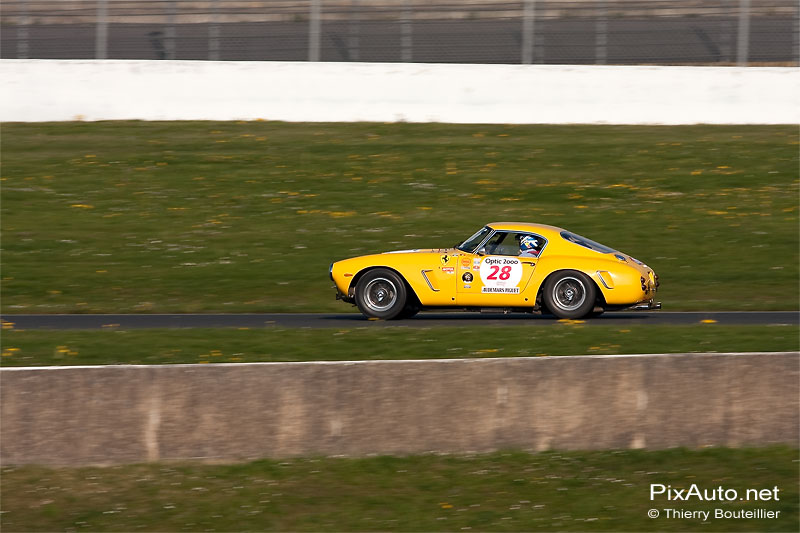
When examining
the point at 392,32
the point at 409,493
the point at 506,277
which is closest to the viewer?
the point at 409,493

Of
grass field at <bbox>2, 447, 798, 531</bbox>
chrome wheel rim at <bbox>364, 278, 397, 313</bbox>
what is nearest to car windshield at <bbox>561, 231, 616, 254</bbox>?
chrome wheel rim at <bbox>364, 278, 397, 313</bbox>

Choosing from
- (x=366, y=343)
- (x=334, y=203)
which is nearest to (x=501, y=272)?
(x=366, y=343)

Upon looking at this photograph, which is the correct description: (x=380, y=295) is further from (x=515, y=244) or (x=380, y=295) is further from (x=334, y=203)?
(x=334, y=203)

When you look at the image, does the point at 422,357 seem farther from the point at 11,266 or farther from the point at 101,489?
the point at 11,266

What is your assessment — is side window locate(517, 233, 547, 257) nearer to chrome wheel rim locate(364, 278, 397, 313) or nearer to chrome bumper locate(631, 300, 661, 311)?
chrome bumper locate(631, 300, 661, 311)

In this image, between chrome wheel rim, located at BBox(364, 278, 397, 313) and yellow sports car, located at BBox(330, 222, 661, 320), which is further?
chrome wheel rim, located at BBox(364, 278, 397, 313)

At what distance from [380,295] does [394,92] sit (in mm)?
10034

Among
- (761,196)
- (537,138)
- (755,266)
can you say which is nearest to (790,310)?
(755,266)

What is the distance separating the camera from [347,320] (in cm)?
1289

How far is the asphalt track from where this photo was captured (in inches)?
491

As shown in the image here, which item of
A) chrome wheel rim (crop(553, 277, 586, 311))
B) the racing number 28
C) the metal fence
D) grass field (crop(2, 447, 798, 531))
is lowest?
→ grass field (crop(2, 447, 798, 531))

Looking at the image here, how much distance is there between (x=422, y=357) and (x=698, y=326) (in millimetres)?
3593

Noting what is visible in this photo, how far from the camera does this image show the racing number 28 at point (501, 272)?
1247cm

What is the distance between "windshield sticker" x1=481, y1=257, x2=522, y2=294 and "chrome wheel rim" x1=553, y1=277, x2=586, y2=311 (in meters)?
0.49
